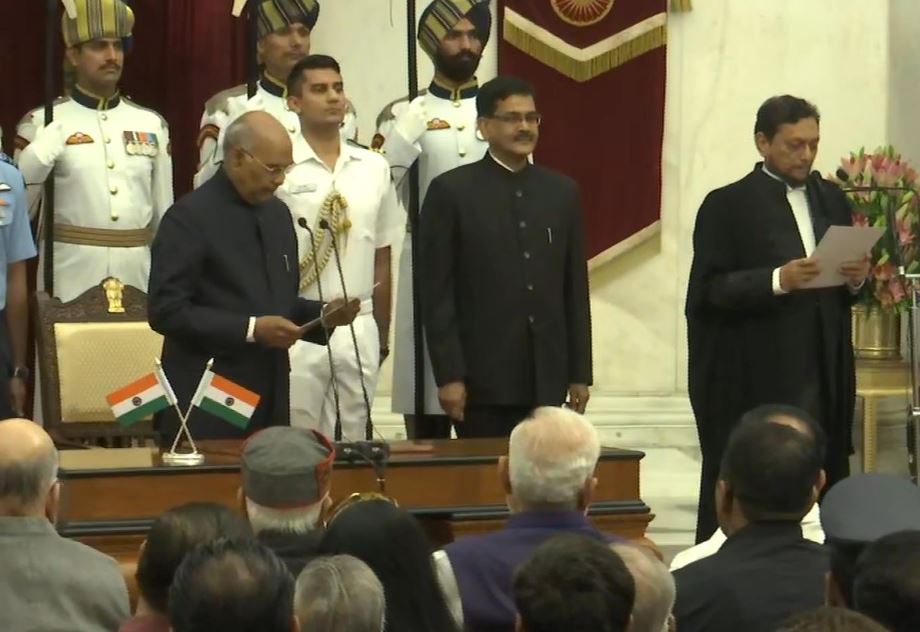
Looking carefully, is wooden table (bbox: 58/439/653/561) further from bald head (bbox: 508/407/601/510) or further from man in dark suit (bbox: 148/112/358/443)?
bald head (bbox: 508/407/601/510)

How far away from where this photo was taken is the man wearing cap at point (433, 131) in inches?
265

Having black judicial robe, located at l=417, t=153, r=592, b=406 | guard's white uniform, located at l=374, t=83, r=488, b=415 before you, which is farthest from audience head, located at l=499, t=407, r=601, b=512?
guard's white uniform, located at l=374, t=83, r=488, b=415

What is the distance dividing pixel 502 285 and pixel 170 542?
10.1 ft

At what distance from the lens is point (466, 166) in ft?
19.8

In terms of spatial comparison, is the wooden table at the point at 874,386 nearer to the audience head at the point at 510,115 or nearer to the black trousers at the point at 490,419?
the black trousers at the point at 490,419

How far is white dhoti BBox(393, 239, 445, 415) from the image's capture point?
6.66 m

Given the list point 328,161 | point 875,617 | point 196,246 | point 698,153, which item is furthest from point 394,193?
point 875,617

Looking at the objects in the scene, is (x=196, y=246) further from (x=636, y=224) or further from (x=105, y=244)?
(x=636, y=224)

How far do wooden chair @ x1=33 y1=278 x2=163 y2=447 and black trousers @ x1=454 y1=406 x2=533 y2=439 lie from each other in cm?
107

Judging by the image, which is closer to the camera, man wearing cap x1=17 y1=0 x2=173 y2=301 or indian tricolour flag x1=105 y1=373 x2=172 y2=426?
indian tricolour flag x1=105 y1=373 x2=172 y2=426

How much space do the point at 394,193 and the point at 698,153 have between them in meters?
2.17

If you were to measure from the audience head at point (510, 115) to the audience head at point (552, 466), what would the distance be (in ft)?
8.10

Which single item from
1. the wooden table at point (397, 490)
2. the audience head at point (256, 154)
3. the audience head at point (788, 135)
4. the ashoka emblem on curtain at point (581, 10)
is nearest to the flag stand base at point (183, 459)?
the wooden table at point (397, 490)

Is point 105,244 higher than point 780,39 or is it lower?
lower
